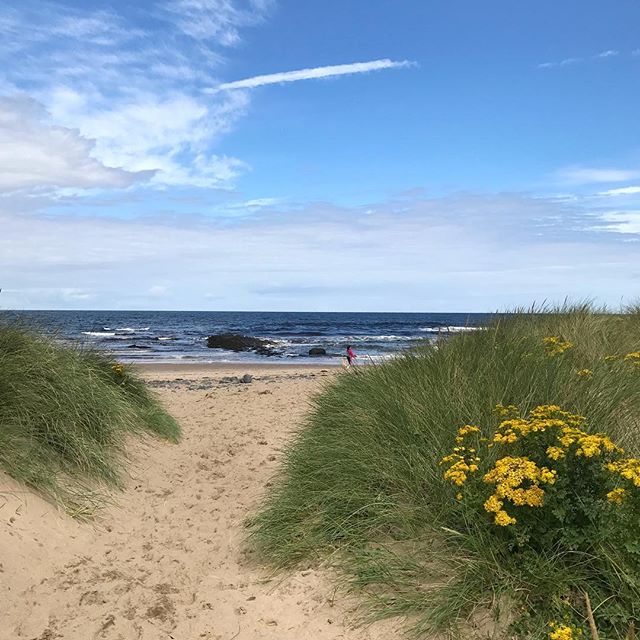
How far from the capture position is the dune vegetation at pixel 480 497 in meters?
3.50

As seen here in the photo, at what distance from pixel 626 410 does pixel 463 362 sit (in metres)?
1.60

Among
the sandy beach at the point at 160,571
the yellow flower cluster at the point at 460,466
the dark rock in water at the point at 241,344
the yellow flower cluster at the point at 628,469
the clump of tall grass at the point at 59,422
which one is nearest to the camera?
the yellow flower cluster at the point at 628,469

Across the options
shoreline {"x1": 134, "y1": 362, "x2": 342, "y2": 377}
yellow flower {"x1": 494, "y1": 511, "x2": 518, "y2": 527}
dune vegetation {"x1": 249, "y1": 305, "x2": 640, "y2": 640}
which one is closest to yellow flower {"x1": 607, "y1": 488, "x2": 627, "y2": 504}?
dune vegetation {"x1": 249, "y1": 305, "x2": 640, "y2": 640}

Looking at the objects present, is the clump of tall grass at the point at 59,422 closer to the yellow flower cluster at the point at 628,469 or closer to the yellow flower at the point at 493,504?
the yellow flower at the point at 493,504

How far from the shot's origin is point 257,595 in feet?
14.4

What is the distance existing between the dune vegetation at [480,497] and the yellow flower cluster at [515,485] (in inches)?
0.4

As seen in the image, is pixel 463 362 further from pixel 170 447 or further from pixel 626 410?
pixel 170 447

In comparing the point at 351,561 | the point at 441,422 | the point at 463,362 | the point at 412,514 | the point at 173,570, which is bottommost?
the point at 173,570

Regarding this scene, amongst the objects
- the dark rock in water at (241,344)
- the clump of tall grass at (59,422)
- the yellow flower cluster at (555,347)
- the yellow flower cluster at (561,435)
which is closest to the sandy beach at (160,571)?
the clump of tall grass at (59,422)

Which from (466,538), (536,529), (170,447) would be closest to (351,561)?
(466,538)

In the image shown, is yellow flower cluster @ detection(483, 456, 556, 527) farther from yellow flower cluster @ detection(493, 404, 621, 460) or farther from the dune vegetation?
yellow flower cluster @ detection(493, 404, 621, 460)

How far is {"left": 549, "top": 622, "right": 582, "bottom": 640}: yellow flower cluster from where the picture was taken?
2.99 metres

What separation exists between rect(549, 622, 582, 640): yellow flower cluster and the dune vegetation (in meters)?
0.01

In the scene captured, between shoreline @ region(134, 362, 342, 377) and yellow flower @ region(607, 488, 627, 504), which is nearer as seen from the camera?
yellow flower @ region(607, 488, 627, 504)
